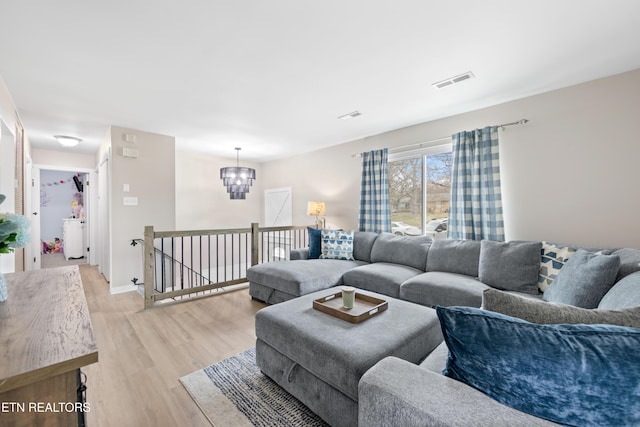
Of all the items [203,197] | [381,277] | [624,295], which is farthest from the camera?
[203,197]

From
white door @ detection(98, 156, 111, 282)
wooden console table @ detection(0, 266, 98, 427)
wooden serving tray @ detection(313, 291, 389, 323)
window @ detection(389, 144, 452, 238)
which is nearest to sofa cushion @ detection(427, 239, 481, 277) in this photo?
window @ detection(389, 144, 452, 238)

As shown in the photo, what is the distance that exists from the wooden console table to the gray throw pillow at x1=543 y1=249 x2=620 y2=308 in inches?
102

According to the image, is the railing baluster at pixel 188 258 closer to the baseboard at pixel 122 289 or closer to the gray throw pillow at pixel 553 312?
the baseboard at pixel 122 289

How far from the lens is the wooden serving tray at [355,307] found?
5.65 feet

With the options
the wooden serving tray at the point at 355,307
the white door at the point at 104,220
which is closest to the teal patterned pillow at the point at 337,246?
the wooden serving tray at the point at 355,307

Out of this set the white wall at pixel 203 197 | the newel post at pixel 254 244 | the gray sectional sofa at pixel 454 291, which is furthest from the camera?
the white wall at pixel 203 197

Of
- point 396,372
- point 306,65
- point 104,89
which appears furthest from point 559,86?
point 104,89

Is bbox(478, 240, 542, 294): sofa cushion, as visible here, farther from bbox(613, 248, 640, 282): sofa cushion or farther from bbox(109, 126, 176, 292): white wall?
bbox(109, 126, 176, 292): white wall

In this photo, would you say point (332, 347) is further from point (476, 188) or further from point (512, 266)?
point (476, 188)

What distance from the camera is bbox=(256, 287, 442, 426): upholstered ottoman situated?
1338mm

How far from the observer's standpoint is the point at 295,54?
6.87ft

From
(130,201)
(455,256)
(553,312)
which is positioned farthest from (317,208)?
(553,312)

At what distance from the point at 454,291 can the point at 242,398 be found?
1949 millimetres

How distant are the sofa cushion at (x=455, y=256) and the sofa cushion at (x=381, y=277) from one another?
0.84 ft
